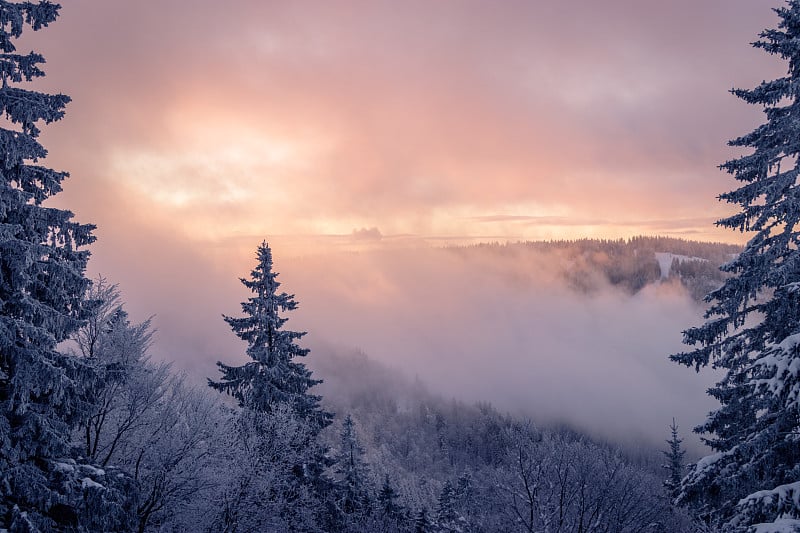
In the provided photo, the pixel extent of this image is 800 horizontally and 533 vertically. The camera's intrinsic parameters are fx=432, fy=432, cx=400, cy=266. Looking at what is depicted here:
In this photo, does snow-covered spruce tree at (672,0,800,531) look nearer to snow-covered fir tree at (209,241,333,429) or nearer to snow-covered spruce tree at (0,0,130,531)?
snow-covered spruce tree at (0,0,130,531)

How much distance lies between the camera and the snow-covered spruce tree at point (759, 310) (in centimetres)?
988

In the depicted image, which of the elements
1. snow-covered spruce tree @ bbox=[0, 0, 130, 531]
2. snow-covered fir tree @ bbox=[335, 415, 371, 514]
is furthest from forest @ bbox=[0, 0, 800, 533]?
snow-covered fir tree @ bbox=[335, 415, 371, 514]

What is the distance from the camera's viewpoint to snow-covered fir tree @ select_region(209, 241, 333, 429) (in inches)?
844

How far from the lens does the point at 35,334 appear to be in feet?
30.2

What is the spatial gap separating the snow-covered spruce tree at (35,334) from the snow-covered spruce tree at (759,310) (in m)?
14.5

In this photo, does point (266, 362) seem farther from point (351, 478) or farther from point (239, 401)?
point (351, 478)

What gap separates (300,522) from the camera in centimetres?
2227

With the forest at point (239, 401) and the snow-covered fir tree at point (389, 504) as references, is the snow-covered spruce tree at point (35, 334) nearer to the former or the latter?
the forest at point (239, 401)

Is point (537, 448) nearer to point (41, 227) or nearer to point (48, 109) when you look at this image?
point (41, 227)

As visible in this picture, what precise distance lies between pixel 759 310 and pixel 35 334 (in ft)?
59.8

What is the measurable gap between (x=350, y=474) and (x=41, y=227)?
29.8 meters

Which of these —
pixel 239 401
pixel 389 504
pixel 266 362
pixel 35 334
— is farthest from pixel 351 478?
pixel 35 334

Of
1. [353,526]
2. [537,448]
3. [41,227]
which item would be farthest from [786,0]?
[353,526]

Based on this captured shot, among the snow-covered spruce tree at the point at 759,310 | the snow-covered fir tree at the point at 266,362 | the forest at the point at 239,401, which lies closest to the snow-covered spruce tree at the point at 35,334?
the forest at the point at 239,401
